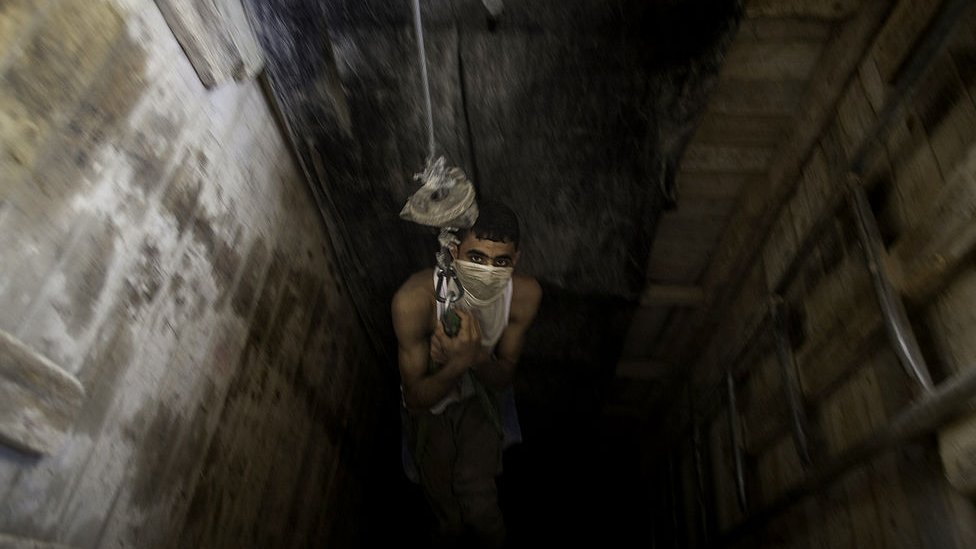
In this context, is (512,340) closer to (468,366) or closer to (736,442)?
(468,366)

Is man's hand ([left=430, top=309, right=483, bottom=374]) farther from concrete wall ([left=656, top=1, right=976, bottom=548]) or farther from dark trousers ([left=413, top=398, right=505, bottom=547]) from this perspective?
concrete wall ([left=656, top=1, right=976, bottom=548])

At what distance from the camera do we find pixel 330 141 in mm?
2383

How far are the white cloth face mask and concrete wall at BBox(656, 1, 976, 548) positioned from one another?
118cm

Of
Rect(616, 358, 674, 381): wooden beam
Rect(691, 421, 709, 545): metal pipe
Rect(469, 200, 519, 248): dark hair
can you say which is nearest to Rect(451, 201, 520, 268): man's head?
Rect(469, 200, 519, 248): dark hair

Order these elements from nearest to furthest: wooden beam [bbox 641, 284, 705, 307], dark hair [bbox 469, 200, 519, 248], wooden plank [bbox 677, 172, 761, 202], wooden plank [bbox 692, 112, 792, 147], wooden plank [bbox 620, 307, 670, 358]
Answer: dark hair [bbox 469, 200, 519, 248] → wooden plank [bbox 692, 112, 792, 147] → wooden plank [bbox 677, 172, 761, 202] → wooden beam [bbox 641, 284, 705, 307] → wooden plank [bbox 620, 307, 670, 358]

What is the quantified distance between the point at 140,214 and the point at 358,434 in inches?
90.9

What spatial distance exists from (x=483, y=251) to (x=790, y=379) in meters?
1.26

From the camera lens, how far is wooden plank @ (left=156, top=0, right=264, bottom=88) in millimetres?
1631

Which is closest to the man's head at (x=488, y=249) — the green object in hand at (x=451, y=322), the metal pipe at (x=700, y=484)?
the green object in hand at (x=451, y=322)

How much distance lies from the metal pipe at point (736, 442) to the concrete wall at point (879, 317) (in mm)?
36

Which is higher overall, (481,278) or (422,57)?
(422,57)

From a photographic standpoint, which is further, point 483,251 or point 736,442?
point 736,442

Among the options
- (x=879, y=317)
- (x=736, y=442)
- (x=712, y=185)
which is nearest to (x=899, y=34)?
(x=879, y=317)

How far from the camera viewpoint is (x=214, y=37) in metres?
1.73
